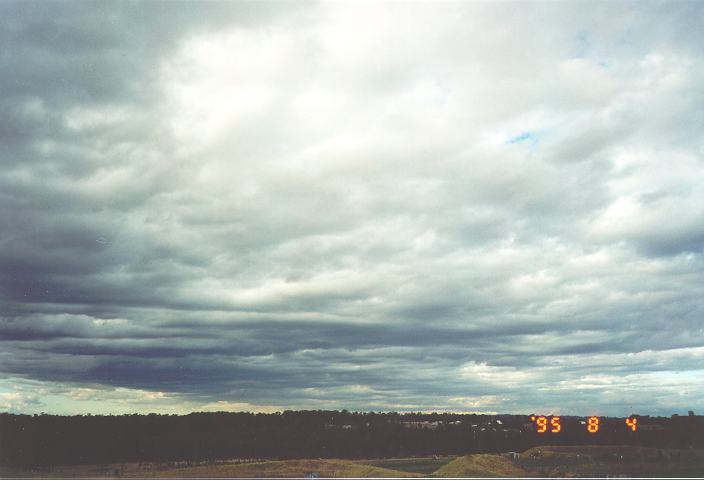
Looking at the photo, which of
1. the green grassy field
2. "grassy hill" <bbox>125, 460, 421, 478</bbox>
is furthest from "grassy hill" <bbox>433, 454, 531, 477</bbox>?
"grassy hill" <bbox>125, 460, 421, 478</bbox>

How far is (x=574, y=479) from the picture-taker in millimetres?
108375

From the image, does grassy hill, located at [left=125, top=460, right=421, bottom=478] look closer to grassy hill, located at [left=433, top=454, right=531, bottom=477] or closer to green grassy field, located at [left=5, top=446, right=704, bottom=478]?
green grassy field, located at [left=5, top=446, right=704, bottom=478]

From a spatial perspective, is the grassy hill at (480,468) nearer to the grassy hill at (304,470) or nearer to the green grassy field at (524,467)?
the green grassy field at (524,467)

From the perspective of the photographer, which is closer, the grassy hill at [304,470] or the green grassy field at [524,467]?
the green grassy field at [524,467]

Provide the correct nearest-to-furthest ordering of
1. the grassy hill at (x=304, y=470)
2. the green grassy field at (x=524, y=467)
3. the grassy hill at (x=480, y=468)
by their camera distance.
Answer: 1. the green grassy field at (x=524, y=467)
2. the grassy hill at (x=480, y=468)
3. the grassy hill at (x=304, y=470)

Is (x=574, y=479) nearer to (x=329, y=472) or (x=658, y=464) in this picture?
(x=658, y=464)

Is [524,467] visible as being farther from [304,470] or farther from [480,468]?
[304,470]

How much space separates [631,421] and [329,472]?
78999 mm

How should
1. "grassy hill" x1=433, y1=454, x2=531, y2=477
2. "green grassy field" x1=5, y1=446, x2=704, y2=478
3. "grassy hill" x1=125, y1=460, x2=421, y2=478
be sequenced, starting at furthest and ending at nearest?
"grassy hill" x1=125, y1=460, x2=421, y2=478 < "grassy hill" x1=433, y1=454, x2=531, y2=477 < "green grassy field" x1=5, y1=446, x2=704, y2=478

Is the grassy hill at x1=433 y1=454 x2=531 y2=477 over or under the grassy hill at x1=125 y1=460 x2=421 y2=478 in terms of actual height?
over

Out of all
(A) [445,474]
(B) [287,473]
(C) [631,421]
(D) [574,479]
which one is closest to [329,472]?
(B) [287,473]

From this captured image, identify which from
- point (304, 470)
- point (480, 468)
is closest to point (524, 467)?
point (480, 468)

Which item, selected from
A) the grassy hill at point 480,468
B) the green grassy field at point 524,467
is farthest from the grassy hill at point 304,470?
the grassy hill at point 480,468

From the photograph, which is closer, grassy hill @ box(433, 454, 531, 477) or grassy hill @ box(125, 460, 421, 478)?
grassy hill @ box(433, 454, 531, 477)
